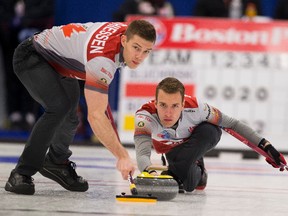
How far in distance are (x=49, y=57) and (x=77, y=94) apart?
1.01 feet

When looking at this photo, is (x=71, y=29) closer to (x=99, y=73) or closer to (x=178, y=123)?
(x=99, y=73)

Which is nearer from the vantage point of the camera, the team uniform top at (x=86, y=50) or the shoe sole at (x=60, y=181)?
the team uniform top at (x=86, y=50)

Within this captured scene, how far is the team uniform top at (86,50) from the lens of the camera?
15.2 feet

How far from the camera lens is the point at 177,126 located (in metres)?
5.32

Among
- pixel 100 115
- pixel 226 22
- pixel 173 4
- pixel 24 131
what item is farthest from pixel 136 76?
pixel 100 115

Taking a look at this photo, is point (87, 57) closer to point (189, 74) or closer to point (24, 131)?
point (189, 74)

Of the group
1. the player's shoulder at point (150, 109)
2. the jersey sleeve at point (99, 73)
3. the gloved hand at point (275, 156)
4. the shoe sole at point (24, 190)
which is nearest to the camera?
the jersey sleeve at point (99, 73)

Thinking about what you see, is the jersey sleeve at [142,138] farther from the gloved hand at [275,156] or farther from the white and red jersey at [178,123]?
the gloved hand at [275,156]

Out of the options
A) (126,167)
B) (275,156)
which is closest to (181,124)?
(275,156)

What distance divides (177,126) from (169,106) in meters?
0.30

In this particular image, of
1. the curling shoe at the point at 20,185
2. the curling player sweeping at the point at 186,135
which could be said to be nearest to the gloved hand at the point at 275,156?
the curling player sweeping at the point at 186,135

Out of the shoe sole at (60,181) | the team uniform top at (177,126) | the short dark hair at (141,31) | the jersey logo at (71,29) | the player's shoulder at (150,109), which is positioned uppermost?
the short dark hair at (141,31)

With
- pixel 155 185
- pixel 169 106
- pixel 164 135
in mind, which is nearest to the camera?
pixel 155 185

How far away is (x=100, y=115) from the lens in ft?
14.8
